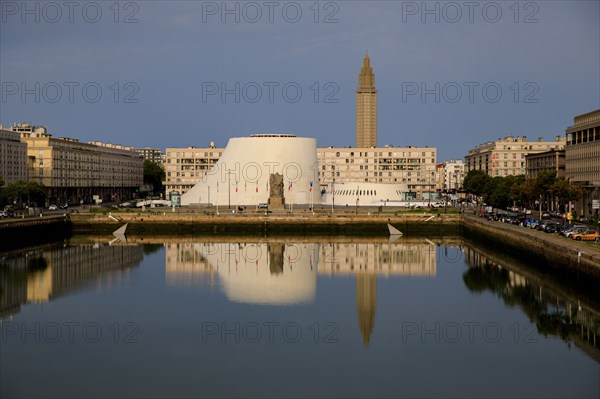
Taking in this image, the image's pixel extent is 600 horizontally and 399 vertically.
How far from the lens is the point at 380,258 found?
50.7m

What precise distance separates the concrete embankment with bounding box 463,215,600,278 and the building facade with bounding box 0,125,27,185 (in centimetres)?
5366

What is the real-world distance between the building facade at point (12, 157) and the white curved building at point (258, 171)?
1947 cm

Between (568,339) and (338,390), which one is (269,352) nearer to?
(338,390)

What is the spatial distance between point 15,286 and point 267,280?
12214mm

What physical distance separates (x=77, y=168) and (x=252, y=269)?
72392 mm

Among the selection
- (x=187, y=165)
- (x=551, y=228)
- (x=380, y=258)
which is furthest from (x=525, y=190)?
(x=187, y=165)

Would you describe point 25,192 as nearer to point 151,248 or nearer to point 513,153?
point 151,248

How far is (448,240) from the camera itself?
2598 inches

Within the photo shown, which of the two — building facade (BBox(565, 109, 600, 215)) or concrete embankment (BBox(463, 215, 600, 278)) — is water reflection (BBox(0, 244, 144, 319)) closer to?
concrete embankment (BBox(463, 215, 600, 278))

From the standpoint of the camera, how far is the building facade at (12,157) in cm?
8838

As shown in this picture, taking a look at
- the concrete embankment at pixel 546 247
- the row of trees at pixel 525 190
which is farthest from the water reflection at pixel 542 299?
the row of trees at pixel 525 190

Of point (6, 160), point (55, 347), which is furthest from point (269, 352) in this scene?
point (6, 160)

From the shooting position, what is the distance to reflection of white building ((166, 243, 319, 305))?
3659 cm

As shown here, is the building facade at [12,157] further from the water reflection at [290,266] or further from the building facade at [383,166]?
the building facade at [383,166]
